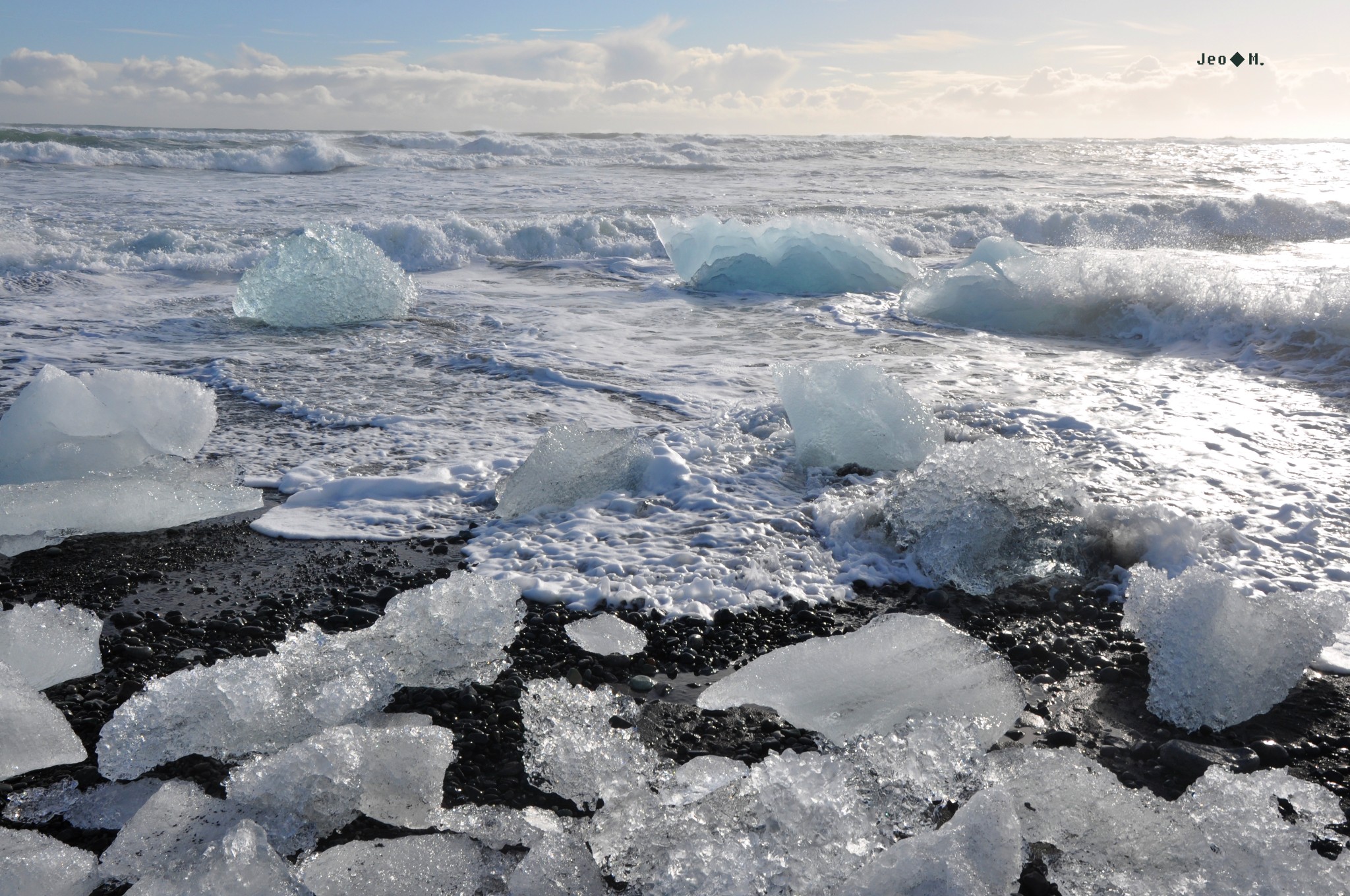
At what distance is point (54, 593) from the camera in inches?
120

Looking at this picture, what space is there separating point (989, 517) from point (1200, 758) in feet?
3.74

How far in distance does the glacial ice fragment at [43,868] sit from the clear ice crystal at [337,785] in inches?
11.4

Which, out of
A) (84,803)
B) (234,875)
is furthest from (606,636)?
(84,803)

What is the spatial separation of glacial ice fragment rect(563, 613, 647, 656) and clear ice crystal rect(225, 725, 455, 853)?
2.21 feet

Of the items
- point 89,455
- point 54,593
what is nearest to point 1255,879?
point 54,593

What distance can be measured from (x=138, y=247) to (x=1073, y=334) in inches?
363

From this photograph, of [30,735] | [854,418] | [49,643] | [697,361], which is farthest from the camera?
[697,361]

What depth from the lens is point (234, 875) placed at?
1.79m

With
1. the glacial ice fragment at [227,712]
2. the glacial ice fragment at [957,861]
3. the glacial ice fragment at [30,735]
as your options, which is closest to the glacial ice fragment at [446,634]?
the glacial ice fragment at [227,712]

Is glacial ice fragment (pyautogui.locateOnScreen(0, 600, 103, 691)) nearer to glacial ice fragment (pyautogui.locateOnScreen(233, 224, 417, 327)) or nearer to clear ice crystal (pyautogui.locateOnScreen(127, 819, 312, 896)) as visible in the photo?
clear ice crystal (pyautogui.locateOnScreen(127, 819, 312, 896))

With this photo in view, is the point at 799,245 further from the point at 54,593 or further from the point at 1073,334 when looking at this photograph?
the point at 54,593

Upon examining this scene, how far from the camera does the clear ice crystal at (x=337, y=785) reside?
202 cm

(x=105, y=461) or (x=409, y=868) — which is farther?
(x=105, y=461)

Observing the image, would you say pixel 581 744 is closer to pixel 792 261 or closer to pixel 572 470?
pixel 572 470
